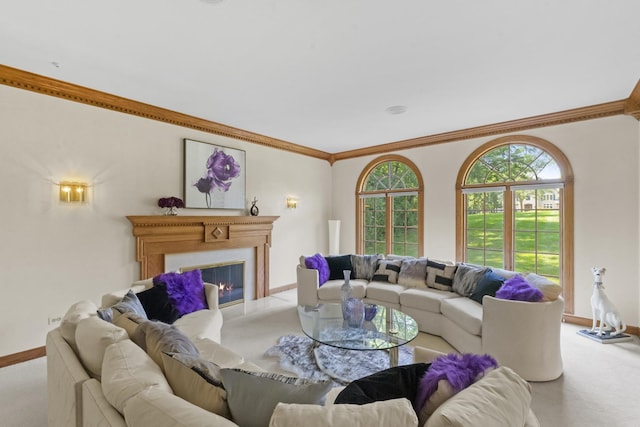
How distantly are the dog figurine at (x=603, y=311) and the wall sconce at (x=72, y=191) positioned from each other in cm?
589

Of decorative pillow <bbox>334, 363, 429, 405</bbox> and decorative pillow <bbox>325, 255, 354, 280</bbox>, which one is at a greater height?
decorative pillow <bbox>334, 363, 429, 405</bbox>

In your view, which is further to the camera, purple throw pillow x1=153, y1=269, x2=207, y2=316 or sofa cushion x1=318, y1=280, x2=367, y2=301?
sofa cushion x1=318, y1=280, x2=367, y2=301

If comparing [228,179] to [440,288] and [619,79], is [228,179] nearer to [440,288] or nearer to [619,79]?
[440,288]

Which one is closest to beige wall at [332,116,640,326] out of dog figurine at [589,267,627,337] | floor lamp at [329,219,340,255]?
dog figurine at [589,267,627,337]

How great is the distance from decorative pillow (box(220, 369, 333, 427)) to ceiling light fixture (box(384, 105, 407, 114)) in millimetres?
3497

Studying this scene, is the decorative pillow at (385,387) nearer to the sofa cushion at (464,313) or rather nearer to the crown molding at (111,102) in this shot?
the sofa cushion at (464,313)

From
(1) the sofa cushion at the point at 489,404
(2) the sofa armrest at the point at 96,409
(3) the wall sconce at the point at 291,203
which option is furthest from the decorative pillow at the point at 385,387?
(3) the wall sconce at the point at 291,203

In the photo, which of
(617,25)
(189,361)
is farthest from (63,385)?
(617,25)

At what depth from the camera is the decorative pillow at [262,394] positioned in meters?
Answer: 1.11

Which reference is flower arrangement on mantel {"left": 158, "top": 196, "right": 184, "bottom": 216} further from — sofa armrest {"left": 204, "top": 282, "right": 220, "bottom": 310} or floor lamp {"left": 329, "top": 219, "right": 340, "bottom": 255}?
floor lamp {"left": 329, "top": 219, "right": 340, "bottom": 255}

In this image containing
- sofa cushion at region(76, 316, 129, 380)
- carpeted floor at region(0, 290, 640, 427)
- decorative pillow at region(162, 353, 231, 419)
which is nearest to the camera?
decorative pillow at region(162, 353, 231, 419)

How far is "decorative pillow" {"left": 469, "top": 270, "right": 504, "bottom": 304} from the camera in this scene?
338 cm

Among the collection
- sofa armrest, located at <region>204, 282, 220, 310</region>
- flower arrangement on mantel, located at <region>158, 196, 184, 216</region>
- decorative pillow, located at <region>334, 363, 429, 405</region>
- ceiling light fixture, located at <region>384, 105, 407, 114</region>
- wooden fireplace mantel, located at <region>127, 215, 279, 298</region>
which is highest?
ceiling light fixture, located at <region>384, 105, 407, 114</region>

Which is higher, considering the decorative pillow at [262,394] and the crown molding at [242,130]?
the crown molding at [242,130]
